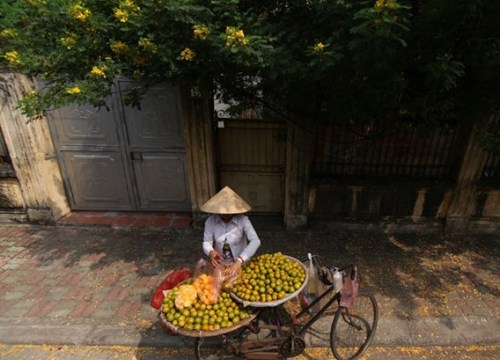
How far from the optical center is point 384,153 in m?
5.60

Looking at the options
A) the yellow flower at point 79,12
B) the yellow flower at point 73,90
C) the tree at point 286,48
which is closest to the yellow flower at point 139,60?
the tree at point 286,48

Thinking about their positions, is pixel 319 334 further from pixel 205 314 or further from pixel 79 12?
pixel 79 12

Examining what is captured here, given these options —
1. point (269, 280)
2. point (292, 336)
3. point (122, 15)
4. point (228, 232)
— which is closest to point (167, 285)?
point (228, 232)

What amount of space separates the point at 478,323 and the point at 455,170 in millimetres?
2835

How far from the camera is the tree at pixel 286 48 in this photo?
2920 mm

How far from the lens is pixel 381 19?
2.45 m

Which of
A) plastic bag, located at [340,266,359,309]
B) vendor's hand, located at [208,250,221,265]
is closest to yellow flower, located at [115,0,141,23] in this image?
vendor's hand, located at [208,250,221,265]

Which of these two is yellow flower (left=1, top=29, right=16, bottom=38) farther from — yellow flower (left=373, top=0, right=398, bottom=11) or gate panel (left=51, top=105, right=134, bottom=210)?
yellow flower (left=373, top=0, right=398, bottom=11)

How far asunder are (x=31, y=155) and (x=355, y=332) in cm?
651

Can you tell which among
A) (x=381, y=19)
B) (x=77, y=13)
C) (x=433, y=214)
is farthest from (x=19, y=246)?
(x=433, y=214)

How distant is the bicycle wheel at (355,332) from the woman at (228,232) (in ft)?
4.20

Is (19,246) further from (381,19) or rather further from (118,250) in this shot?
(381,19)

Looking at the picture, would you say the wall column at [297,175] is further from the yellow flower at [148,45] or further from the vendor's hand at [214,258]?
the vendor's hand at [214,258]

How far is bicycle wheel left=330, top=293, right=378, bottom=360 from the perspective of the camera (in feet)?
10.9
